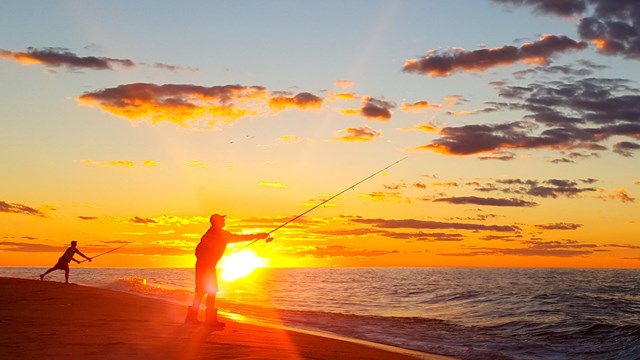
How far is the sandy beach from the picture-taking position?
367 inches

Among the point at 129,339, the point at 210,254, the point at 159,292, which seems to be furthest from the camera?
the point at 159,292

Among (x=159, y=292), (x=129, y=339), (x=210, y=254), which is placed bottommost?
(x=159, y=292)

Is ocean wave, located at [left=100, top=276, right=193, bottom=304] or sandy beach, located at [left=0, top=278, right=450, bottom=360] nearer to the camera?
sandy beach, located at [left=0, top=278, right=450, bottom=360]

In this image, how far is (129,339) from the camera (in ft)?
34.8

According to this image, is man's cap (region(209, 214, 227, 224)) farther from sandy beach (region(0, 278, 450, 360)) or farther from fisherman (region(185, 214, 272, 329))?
sandy beach (region(0, 278, 450, 360))

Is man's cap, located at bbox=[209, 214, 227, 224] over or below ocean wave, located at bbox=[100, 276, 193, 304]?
over

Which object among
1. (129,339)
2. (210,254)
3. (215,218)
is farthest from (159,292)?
(129,339)

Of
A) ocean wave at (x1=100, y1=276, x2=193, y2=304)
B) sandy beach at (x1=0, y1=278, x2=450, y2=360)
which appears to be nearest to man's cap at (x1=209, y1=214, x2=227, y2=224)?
sandy beach at (x1=0, y1=278, x2=450, y2=360)

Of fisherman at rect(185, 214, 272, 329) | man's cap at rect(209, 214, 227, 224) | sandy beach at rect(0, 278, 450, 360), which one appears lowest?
sandy beach at rect(0, 278, 450, 360)

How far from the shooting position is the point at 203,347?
10.2m

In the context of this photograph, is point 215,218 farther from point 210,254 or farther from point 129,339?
point 129,339

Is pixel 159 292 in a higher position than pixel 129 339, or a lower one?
lower

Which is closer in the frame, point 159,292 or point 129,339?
point 129,339

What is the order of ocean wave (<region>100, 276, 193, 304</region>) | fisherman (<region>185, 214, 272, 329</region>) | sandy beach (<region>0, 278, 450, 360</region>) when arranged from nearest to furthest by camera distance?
1. sandy beach (<region>0, 278, 450, 360</region>)
2. fisherman (<region>185, 214, 272, 329</region>)
3. ocean wave (<region>100, 276, 193, 304</region>)
